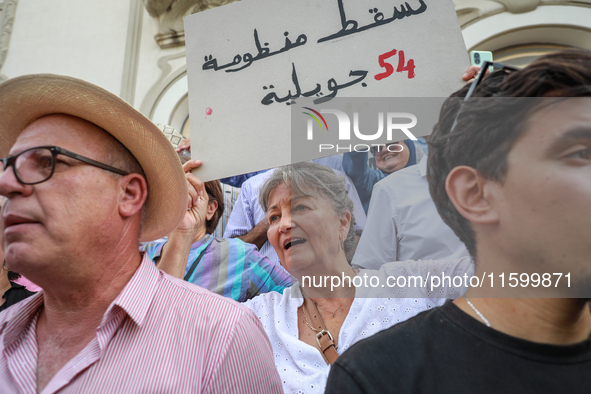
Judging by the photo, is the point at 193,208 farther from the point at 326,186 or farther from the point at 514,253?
the point at 514,253

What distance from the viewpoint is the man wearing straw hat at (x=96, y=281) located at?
97 cm

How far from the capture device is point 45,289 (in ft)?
3.65

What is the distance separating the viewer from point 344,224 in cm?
103

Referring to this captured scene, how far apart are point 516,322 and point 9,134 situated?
4.80 feet

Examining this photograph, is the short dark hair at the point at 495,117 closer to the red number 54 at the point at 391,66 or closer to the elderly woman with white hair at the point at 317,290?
the elderly woman with white hair at the point at 317,290

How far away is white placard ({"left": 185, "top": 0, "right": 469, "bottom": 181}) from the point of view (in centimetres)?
138

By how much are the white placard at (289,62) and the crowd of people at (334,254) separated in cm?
12

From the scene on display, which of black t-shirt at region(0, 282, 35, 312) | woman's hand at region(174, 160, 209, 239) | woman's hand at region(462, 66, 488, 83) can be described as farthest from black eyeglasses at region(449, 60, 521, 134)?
black t-shirt at region(0, 282, 35, 312)

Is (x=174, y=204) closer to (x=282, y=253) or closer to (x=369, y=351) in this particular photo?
A: (x=282, y=253)

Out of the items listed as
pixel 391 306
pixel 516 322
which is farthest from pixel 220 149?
pixel 516 322

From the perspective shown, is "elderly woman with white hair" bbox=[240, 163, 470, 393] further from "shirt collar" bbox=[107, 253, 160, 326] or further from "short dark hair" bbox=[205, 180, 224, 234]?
"short dark hair" bbox=[205, 180, 224, 234]

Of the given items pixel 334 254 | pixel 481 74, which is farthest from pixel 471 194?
pixel 334 254

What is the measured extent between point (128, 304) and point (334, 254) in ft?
1.60

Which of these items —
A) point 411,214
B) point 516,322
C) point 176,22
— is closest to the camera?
point 516,322
